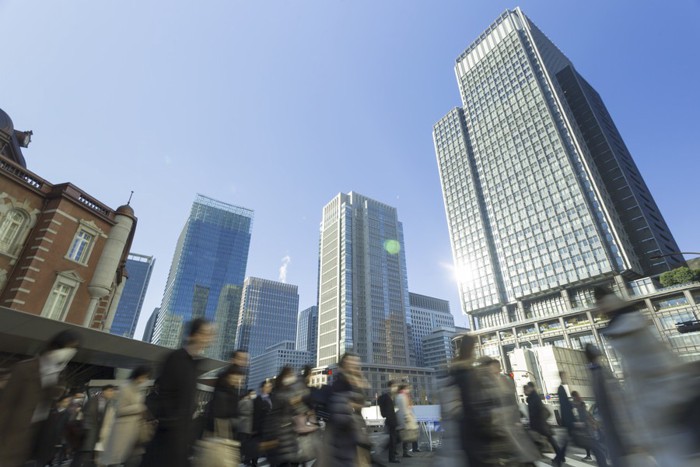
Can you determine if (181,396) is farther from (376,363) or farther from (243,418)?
(376,363)

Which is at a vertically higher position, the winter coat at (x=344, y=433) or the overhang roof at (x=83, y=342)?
the overhang roof at (x=83, y=342)

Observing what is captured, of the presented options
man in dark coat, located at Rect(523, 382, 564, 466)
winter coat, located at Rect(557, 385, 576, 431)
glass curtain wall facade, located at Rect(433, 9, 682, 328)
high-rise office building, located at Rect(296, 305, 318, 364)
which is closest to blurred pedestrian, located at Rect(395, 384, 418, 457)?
man in dark coat, located at Rect(523, 382, 564, 466)

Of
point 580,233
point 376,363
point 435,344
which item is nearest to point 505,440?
point 580,233

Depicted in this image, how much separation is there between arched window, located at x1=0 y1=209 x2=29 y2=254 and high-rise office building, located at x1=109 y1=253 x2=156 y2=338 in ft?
411

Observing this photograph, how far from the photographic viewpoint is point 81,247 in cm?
1808

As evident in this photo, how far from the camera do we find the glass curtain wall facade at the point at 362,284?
102 metres

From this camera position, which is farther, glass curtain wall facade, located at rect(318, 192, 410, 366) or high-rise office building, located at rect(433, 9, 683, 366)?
glass curtain wall facade, located at rect(318, 192, 410, 366)

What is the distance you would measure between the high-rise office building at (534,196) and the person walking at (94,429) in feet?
210

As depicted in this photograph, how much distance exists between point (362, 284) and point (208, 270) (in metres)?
49.5

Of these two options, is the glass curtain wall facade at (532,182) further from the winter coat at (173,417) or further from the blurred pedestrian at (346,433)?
the winter coat at (173,417)

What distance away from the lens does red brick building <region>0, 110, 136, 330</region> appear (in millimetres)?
15359

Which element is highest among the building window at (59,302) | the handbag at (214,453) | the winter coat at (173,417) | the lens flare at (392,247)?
the lens flare at (392,247)

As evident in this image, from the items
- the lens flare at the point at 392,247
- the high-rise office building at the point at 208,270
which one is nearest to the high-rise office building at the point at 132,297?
the high-rise office building at the point at 208,270

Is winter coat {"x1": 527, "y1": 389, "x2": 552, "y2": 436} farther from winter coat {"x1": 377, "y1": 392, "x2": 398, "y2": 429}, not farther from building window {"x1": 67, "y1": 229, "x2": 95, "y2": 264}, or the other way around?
building window {"x1": 67, "y1": 229, "x2": 95, "y2": 264}
